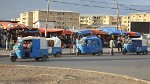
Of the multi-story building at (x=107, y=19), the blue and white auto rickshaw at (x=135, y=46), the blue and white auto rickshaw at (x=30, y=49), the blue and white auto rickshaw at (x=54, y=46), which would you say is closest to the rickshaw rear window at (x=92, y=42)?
the blue and white auto rickshaw at (x=135, y=46)

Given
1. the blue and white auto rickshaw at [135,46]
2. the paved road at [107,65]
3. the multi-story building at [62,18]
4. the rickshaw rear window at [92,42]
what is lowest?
the paved road at [107,65]

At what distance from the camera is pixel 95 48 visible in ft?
121

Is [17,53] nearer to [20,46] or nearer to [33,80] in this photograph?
[20,46]

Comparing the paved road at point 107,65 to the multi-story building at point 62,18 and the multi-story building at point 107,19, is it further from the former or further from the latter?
the multi-story building at point 107,19

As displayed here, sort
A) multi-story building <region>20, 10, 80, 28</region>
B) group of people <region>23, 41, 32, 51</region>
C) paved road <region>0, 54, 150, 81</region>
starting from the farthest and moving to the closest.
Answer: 1. multi-story building <region>20, 10, 80, 28</region>
2. group of people <region>23, 41, 32, 51</region>
3. paved road <region>0, 54, 150, 81</region>

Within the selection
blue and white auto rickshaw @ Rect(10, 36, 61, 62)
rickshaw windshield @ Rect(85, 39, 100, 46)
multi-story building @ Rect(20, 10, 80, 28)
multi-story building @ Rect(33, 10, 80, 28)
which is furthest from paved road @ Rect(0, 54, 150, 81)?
multi-story building @ Rect(20, 10, 80, 28)

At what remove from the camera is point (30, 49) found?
87.2ft

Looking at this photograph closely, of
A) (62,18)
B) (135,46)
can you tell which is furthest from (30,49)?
(62,18)

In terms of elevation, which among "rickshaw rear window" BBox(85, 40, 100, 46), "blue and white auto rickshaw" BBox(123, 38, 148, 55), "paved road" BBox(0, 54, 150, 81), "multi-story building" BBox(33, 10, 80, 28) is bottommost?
"paved road" BBox(0, 54, 150, 81)

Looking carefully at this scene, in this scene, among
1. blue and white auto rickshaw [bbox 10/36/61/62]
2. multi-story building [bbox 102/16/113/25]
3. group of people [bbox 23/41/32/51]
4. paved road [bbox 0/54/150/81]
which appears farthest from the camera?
multi-story building [bbox 102/16/113/25]

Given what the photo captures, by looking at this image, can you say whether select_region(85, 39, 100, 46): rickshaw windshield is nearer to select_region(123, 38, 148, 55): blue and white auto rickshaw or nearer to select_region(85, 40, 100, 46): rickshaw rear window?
select_region(85, 40, 100, 46): rickshaw rear window

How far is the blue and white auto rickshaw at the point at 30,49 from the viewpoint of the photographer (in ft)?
85.8

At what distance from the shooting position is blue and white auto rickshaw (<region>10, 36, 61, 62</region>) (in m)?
26.2

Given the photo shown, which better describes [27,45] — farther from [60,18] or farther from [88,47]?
[60,18]
